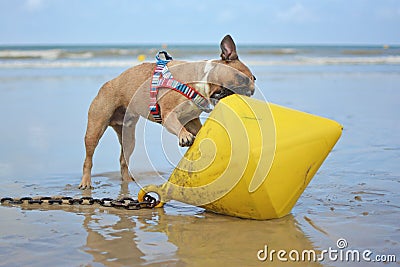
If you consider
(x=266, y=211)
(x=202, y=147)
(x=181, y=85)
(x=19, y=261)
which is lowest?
(x=19, y=261)

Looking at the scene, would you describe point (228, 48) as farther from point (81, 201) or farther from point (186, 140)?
point (81, 201)

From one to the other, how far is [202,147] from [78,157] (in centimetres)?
270

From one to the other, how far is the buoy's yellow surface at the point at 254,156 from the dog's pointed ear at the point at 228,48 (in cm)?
76

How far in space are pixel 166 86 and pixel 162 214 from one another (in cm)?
109

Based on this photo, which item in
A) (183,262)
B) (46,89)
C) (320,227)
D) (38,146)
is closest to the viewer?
(183,262)

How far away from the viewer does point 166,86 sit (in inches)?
178

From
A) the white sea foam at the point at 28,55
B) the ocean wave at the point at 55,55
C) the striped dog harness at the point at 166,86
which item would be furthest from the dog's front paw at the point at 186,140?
the white sea foam at the point at 28,55

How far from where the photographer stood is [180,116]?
448cm

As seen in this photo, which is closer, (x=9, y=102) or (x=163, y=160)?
(x=163, y=160)

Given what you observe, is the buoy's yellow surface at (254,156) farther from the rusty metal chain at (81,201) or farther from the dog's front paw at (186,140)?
the rusty metal chain at (81,201)

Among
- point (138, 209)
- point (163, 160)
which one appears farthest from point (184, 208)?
point (163, 160)

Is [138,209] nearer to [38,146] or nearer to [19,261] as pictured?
[19,261]

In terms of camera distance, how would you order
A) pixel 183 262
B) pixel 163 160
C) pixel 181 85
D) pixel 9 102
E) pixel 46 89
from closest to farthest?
pixel 183 262, pixel 181 85, pixel 163 160, pixel 9 102, pixel 46 89

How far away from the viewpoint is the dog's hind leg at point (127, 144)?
529 cm
